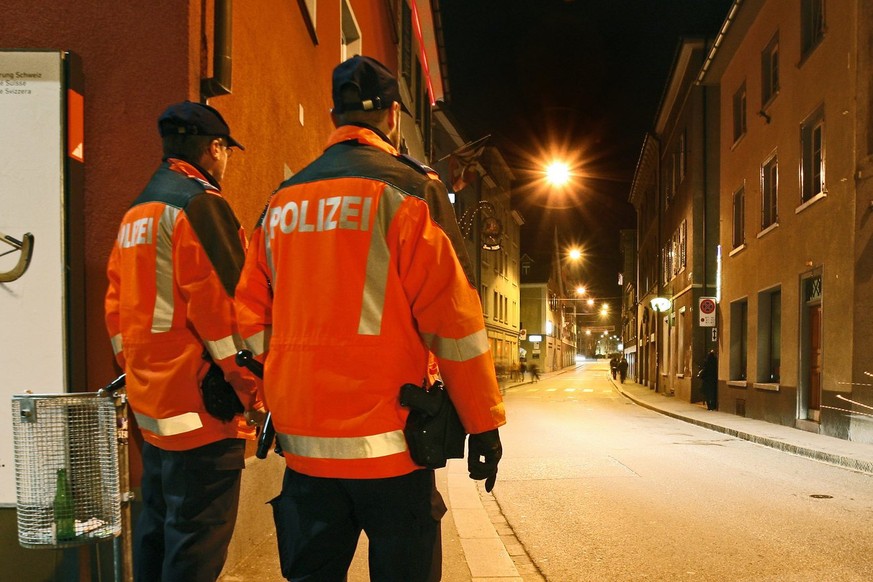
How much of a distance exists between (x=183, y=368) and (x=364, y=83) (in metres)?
1.47

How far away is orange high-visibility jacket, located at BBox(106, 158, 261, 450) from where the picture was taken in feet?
9.62

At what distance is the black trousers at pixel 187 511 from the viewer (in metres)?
2.85

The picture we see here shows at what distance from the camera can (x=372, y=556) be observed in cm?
215

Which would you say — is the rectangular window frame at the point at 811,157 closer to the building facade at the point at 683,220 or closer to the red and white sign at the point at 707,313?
the red and white sign at the point at 707,313

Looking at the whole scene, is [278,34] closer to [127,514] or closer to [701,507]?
[127,514]

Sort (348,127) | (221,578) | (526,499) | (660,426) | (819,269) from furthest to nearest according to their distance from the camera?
(660,426), (819,269), (526,499), (221,578), (348,127)

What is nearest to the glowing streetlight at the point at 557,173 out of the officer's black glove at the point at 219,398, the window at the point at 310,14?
the window at the point at 310,14

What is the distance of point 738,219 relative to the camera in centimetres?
1958

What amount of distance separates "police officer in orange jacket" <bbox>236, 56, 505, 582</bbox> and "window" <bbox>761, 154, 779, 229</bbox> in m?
15.9

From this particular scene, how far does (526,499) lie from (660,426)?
381 inches

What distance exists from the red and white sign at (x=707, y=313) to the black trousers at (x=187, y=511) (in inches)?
748

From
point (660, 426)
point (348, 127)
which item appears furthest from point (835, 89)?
point (348, 127)

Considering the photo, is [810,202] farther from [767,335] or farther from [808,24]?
[767,335]

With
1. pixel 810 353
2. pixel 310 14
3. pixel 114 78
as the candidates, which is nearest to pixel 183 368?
pixel 114 78
